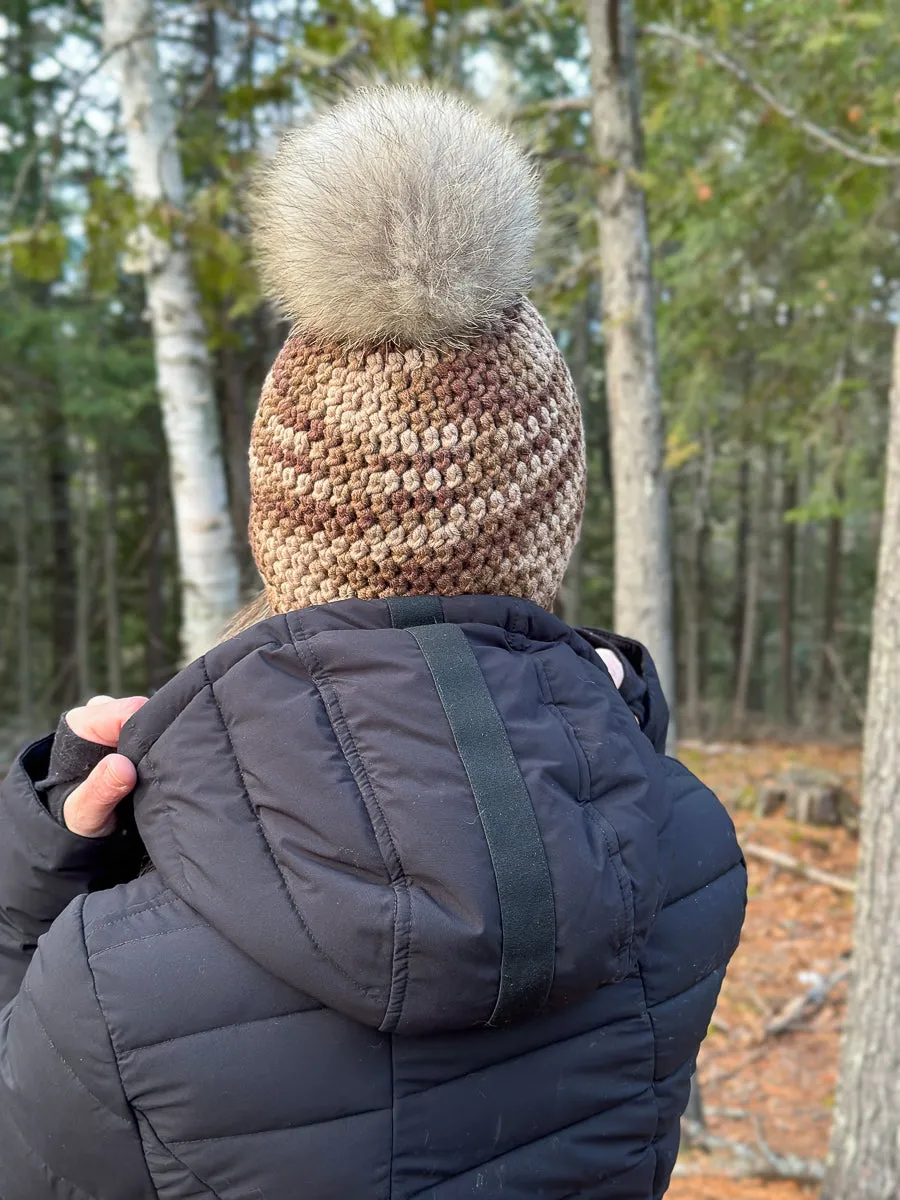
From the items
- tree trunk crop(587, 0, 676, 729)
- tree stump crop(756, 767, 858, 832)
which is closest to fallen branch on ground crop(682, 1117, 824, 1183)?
tree trunk crop(587, 0, 676, 729)

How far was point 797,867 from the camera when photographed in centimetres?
779

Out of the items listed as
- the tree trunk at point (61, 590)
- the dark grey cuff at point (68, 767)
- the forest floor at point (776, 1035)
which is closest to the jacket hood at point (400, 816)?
the dark grey cuff at point (68, 767)

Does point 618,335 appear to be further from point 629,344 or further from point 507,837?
point 507,837

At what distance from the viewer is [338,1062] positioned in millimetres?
1013

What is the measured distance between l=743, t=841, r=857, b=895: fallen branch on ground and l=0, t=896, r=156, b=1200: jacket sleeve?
7232mm

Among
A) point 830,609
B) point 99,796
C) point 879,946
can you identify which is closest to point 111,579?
point 830,609

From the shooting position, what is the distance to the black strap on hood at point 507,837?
95 centimetres

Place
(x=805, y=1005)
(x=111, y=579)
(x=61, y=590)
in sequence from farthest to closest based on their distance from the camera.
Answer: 1. (x=61, y=590)
2. (x=111, y=579)
3. (x=805, y=1005)

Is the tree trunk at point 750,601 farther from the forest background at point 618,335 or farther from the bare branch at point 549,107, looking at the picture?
the bare branch at point 549,107

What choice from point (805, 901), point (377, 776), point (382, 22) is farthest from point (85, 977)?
point (805, 901)

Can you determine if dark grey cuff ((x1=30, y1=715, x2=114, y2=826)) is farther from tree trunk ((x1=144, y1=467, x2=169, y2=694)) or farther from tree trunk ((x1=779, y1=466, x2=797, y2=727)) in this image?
tree trunk ((x1=779, y1=466, x2=797, y2=727))

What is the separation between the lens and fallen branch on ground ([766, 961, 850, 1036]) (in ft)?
18.2

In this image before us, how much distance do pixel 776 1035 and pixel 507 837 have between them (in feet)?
17.9

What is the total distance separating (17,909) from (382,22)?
405cm
